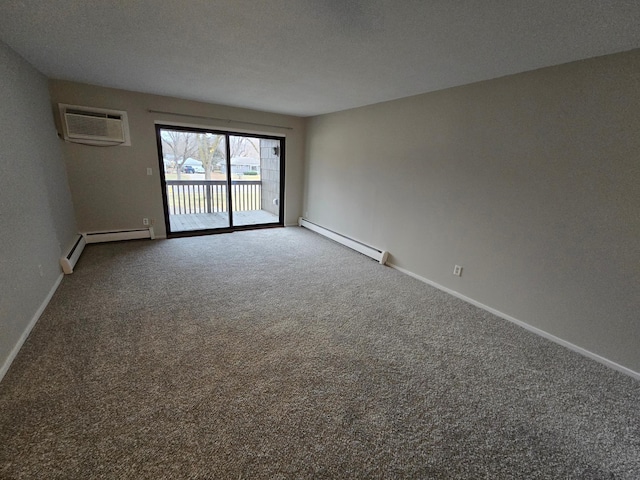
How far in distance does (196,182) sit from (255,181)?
144cm

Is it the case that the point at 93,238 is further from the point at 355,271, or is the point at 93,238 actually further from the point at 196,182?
the point at 355,271

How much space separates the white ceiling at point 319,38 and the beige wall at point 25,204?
36 cm

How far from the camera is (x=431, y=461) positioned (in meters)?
1.32

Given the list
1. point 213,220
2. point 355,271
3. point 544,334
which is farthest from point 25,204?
point 544,334

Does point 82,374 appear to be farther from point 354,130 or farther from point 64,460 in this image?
point 354,130

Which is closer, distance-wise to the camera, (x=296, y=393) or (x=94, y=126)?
(x=296, y=393)

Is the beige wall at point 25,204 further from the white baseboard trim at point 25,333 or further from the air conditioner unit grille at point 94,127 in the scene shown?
the air conditioner unit grille at point 94,127

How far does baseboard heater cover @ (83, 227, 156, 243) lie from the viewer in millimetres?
4008

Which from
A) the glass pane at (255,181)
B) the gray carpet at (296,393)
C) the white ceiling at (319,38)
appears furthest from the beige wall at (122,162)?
the gray carpet at (296,393)

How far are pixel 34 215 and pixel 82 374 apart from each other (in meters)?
1.75

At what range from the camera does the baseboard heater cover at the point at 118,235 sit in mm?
4008

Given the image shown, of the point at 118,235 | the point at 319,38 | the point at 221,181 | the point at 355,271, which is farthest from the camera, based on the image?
the point at 221,181

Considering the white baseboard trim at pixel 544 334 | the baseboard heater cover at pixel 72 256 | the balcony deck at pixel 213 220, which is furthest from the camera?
the balcony deck at pixel 213 220

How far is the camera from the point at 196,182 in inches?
242
